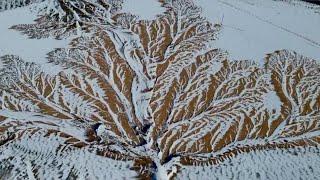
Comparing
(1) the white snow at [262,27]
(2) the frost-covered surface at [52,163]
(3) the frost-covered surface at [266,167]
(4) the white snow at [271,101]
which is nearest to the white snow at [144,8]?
(1) the white snow at [262,27]

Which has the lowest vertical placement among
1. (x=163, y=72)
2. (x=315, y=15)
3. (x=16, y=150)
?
(x=16, y=150)

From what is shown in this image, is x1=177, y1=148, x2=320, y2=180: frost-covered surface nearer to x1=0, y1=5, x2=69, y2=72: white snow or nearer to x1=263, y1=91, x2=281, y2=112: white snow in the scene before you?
x1=263, y1=91, x2=281, y2=112: white snow

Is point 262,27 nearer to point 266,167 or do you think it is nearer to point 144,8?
point 144,8

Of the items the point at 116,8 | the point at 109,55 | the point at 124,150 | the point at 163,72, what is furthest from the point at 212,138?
the point at 116,8

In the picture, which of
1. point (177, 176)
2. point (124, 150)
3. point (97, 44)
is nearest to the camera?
point (177, 176)

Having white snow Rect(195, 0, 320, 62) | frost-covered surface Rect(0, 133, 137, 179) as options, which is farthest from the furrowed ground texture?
white snow Rect(195, 0, 320, 62)

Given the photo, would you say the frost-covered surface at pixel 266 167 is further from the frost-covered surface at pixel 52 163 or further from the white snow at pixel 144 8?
the white snow at pixel 144 8

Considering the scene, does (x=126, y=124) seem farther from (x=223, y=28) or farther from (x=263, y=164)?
(x=223, y=28)
